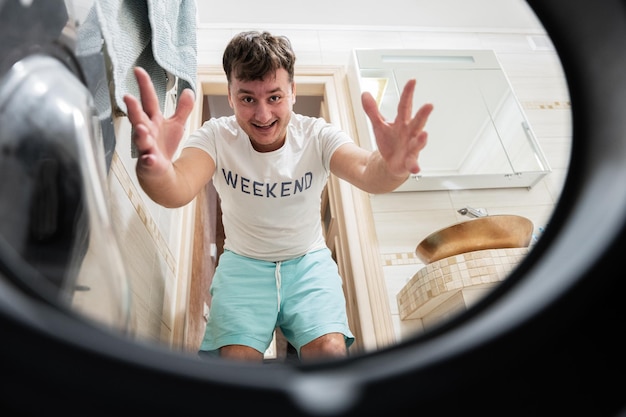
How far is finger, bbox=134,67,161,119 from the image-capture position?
569 mm

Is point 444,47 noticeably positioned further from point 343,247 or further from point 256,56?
point 256,56

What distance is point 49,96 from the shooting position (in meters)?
0.33

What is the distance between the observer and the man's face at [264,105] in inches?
35.0

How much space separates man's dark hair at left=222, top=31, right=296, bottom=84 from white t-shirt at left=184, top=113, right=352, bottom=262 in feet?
0.54

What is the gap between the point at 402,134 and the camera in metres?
0.65

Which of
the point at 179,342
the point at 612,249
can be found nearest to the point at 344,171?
the point at 179,342

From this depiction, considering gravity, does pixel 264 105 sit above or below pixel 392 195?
above

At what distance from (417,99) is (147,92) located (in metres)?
1.27

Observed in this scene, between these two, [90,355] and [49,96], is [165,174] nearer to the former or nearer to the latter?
[49,96]

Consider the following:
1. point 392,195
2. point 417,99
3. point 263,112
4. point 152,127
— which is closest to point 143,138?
point 152,127

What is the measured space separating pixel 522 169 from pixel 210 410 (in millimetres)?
1540

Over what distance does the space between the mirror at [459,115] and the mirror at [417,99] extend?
0.01 m

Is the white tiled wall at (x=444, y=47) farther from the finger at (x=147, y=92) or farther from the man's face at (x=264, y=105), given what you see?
the finger at (x=147, y=92)

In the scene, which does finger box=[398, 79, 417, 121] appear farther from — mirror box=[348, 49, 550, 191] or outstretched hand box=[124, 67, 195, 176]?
mirror box=[348, 49, 550, 191]
